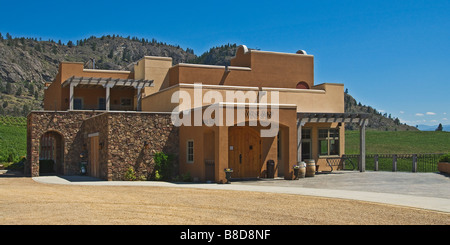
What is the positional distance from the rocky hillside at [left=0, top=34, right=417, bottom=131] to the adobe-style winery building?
196ft

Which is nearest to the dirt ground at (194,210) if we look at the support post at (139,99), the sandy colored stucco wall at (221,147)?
the sandy colored stucco wall at (221,147)

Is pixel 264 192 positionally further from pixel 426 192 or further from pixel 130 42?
pixel 130 42

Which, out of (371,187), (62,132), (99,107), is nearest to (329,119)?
(371,187)

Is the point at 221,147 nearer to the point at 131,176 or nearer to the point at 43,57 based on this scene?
the point at 131,176

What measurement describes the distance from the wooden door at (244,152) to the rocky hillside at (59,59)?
72.5 meters

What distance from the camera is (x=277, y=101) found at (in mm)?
29203

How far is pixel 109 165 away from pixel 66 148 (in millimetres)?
5935

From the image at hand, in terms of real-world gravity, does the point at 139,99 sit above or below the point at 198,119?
above

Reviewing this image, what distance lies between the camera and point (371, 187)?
19188 mm

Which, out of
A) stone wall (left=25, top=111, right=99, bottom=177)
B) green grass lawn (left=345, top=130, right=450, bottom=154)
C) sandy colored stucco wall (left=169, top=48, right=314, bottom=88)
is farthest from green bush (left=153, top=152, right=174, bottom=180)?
green grass lawn (left=345, top=130, right=450, bottom=154)

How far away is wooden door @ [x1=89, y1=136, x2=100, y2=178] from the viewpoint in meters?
25.0

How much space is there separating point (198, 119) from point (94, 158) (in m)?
6.88

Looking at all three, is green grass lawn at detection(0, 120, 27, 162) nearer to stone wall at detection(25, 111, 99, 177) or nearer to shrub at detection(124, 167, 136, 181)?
stone wall at detection(25, 111, 99, 177)
